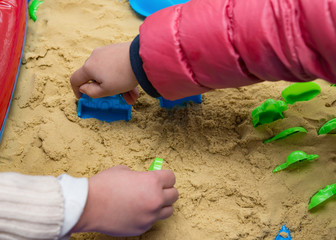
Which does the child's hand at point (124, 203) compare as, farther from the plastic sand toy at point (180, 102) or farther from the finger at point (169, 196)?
the plastic sand toy at point (180, 102)

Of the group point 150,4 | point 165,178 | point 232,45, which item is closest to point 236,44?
point 232,45

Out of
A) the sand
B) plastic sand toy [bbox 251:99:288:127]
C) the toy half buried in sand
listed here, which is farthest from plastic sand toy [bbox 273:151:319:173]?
the toy half buried in sand

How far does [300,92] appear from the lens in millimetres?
1069

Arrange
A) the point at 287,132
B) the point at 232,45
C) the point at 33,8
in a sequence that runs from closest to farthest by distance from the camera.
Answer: the point at 232,45, the point at 287,132, the point at 33,8

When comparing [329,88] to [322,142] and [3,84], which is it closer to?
[322,142]

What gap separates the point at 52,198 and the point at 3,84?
1.86ft

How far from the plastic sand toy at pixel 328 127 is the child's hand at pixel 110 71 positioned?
575 mm

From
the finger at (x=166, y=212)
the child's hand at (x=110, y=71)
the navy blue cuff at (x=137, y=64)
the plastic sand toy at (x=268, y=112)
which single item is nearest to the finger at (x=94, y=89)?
the child's hand at (x=110, y=71)

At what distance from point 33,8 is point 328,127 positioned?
1.19m

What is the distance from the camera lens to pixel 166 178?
2.82ft

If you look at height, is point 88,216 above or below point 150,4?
below

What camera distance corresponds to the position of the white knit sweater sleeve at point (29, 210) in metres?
0.68

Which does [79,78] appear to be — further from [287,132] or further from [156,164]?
[287,132]

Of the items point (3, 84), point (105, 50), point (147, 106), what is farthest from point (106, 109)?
point (3, 84)
